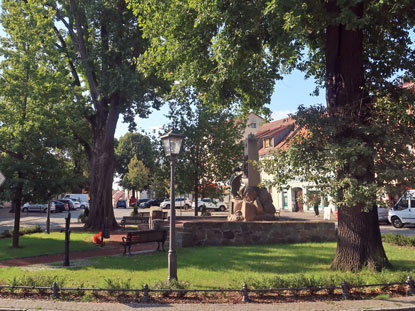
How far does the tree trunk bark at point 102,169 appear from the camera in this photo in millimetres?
21219

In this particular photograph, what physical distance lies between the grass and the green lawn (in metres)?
2.80

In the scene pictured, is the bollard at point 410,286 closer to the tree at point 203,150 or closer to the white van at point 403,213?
the white van at point 403,213

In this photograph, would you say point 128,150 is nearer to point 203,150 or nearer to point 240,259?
point 203,150

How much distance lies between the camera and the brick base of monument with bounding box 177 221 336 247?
13781 millimetres

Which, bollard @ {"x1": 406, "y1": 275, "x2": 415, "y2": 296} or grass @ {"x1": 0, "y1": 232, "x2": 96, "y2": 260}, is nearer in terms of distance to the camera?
bollard @ {"x1": 406, "y1": 275, "x2": 415, "y2": 296}

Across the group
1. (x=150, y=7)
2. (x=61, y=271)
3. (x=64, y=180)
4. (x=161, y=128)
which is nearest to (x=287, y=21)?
(x=150, y=7)

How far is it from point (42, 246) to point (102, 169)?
706 cm

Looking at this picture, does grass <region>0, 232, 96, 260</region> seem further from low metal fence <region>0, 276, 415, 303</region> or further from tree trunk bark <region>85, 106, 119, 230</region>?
low metal fence <region>0, 276, 415, 303</region>

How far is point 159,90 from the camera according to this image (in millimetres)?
21688

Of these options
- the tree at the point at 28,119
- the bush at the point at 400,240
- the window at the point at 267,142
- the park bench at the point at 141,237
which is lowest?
the bush at the point at 400,240

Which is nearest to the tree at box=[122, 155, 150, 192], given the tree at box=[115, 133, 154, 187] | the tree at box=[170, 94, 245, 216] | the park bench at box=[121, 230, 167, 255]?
the tree at box=[115, 133, 154, 187]

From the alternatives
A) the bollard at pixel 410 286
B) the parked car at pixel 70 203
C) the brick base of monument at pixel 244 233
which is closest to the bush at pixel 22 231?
the brick base of monument at pixel 244 233

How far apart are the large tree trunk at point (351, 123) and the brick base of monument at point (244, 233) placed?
511 centimetres

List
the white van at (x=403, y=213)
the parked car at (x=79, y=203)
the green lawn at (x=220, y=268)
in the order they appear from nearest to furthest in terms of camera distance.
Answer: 1. the green lawn at (x=220, y=268)
2. the white van at (x=403, y=213)
3. the parked car at (x=79, y=203)
